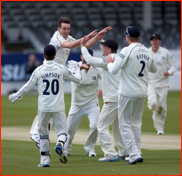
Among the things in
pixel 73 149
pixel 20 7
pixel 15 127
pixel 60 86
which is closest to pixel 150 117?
pixel 15 127

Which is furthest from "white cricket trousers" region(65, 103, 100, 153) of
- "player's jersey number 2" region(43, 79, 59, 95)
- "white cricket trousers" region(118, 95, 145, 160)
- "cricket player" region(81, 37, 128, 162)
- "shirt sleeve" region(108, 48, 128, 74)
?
"shirt sleeve" region(108, 48, 128, 74)

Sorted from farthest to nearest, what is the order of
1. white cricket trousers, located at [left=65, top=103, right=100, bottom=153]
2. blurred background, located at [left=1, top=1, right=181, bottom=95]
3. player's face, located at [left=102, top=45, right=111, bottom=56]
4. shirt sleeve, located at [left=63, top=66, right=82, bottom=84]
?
blurred background, located at [left=1, top=1, right=181, bottom=95], white cricket trousers, located at [left=65, top=103, right=100, bottom=153], player's face, located at [left=102, top=45, right=111, bottom=56], shirt sleeve, located at [left=63, top=66, right=82, bottom=84]

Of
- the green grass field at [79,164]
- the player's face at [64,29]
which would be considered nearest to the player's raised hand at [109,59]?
the player's face at [64,29]

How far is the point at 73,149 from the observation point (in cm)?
845

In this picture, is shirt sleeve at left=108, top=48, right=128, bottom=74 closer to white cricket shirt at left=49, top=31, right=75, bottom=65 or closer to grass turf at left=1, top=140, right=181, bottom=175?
grass turf at left=1, top=140, right=181, bottom=175

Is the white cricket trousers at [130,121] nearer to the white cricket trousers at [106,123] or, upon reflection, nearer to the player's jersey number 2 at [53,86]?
the white cricket trousers at [106,123]

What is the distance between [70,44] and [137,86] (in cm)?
178

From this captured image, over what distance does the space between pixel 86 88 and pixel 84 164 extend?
189cm

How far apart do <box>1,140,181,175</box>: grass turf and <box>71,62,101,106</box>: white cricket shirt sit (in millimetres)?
1125

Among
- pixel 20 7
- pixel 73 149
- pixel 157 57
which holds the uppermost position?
pixel 20 7

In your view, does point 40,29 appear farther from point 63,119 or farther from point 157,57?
point 63,119

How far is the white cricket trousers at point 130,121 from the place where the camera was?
21.3 ft

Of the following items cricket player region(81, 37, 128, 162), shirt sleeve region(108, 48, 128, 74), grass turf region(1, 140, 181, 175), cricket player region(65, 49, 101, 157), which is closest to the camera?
grass turf region(1, 140, 181, 175)

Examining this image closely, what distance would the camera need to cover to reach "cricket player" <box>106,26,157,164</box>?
648 cm
